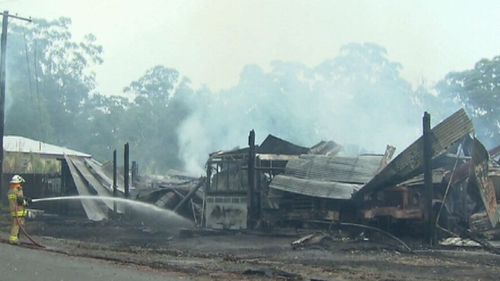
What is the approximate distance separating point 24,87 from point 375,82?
113ft

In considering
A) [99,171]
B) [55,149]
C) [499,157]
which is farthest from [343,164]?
[55,149]

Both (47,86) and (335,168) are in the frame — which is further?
(47,86)

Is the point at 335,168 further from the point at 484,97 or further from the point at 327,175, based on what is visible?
the point at 484,97

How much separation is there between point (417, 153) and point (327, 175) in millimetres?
2763

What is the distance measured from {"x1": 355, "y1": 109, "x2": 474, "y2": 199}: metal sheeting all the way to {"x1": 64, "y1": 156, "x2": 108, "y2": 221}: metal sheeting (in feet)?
40.2

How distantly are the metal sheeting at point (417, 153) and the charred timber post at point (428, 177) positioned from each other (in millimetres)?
429

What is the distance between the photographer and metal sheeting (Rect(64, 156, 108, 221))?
23559 millimetres

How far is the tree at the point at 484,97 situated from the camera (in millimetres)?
36875

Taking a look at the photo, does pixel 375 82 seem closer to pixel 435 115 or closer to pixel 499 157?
pixel 435 115

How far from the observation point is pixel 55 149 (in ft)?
136

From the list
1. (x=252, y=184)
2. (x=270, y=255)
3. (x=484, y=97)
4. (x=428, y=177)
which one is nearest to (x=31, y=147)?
(x=252, y=184)

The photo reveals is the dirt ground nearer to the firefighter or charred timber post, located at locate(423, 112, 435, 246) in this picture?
charred timber post, located at locate(423, 112, 435, 246)

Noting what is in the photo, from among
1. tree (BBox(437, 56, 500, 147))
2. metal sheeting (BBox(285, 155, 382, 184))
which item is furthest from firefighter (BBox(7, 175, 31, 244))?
tree (BBox(437, 56, 500, 147))

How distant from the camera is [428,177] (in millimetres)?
13461
